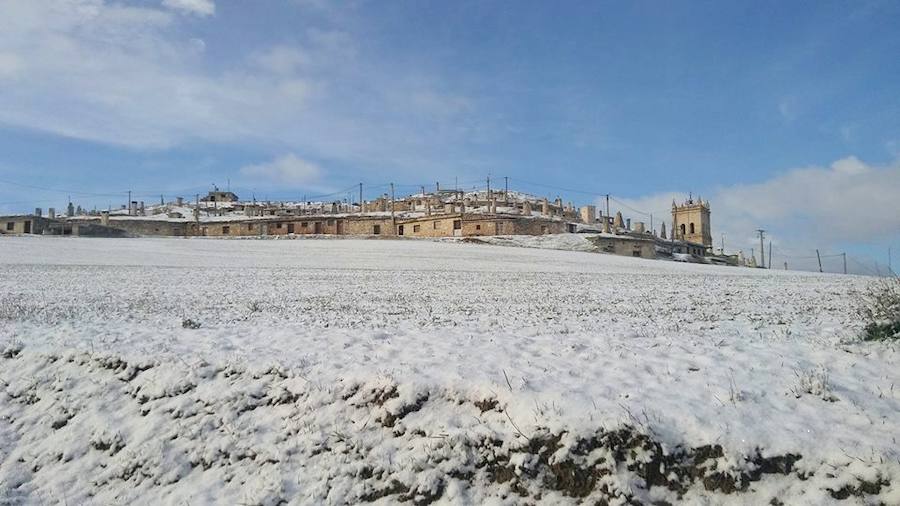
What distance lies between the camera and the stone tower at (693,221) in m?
121

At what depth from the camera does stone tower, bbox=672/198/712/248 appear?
12056 cm

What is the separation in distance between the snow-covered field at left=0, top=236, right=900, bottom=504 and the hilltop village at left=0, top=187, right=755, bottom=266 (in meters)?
67.3

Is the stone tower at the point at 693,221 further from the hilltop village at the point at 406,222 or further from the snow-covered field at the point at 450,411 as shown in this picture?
the snow-covered field at the point at 450,411

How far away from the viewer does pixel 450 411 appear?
7.91 meters

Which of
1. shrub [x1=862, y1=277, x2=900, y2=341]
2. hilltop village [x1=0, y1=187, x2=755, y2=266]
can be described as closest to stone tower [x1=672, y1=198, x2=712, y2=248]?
hilltop village [x1=0, y1=187, x2=755, y2=266]

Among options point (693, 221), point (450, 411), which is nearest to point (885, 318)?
point (450, 411)

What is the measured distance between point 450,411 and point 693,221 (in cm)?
12603

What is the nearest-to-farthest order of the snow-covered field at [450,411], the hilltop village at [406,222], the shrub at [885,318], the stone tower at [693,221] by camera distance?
the snow-covered field at [450,411], the shrub at [885,318], the hilltop village at [406,222], the stone tower at [693,221]

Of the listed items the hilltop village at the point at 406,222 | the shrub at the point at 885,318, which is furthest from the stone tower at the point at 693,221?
the shrub at the point at 885,318

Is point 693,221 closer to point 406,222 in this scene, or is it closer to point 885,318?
point 406,222

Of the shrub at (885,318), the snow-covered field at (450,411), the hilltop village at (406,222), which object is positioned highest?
the hilltop village at (406,222)

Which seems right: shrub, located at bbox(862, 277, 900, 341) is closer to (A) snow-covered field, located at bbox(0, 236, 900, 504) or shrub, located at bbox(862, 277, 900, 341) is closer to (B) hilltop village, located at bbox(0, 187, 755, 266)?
(A) snow-covered field, located at bbox(0, 236, 900, 504)

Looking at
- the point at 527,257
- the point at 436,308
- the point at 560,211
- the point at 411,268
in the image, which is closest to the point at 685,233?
the point at 560,211

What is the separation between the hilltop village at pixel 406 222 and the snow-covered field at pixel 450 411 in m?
67.3
